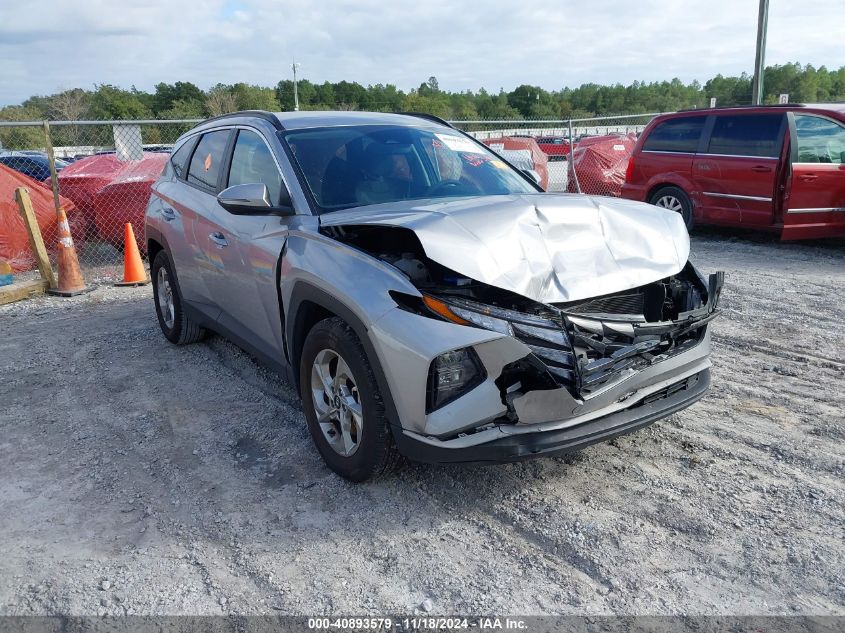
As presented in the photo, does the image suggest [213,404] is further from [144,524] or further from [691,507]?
[691,507]

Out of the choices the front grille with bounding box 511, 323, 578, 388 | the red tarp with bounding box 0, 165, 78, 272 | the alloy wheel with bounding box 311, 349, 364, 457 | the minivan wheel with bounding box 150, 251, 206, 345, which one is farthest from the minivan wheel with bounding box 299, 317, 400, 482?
the red tarp with bounding box 0, 165, 78, 272

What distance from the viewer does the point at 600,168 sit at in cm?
1402

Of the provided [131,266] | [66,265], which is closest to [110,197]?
[131,266]

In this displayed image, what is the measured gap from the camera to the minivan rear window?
33.8 ft

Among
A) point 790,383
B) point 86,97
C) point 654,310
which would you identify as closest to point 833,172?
point 790,383

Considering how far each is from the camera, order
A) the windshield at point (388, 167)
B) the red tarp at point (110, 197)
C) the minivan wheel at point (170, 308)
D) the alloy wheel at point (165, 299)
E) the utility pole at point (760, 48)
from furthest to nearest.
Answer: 1. the utility pole at point (760, 48)
2. the red tarp at point (110, 197)
3. the alloy wheel at point (165, 299)
4. the minivan wheel at point (170, 308)
5. the windshield at point (388, 167)

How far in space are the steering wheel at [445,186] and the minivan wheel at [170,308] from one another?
261 centimetres

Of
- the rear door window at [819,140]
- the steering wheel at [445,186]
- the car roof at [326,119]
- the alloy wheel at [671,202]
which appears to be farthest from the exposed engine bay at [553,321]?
the alloy wheel at [671,202]

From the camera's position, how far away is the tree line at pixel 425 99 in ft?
166

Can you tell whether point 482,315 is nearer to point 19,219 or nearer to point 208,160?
point 208,160

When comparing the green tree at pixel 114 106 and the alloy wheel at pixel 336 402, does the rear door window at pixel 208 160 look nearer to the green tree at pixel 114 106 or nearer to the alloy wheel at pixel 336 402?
the alloy wheel at pixel 336 402

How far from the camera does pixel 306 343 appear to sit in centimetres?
364

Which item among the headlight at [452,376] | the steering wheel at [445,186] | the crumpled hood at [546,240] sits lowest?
the headlight at [452,376]

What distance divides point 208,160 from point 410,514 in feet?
10.5
